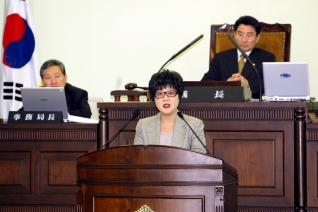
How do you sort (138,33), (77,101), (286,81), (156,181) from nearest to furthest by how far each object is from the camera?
(156,181) → (286,81) → (77,101) → (138,33)

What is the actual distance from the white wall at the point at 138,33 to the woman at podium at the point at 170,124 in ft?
8.25

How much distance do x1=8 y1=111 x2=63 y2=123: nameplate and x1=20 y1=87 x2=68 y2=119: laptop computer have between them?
54 millimetres

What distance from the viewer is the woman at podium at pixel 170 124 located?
3.28m

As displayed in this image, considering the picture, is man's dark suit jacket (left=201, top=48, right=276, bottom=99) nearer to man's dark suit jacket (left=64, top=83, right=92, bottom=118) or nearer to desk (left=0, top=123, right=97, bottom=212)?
man's dark suit jacket (left=64, top=83, right=92, bottom=118)

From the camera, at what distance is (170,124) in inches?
133

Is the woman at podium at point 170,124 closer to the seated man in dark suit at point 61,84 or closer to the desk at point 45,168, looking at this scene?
the desk at point 45,168

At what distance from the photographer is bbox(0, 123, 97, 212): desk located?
397 centimetres

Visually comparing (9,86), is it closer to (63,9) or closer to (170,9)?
(63,9)

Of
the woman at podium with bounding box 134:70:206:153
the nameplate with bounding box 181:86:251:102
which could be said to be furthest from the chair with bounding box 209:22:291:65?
the woman at podium with bounding box 134:70:206:153

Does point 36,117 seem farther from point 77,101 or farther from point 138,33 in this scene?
point 138,33

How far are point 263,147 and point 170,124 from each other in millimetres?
625

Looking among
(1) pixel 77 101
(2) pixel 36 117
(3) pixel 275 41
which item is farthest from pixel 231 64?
(2) pixel 36 117

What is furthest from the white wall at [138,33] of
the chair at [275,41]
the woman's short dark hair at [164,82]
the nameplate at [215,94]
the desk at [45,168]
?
the woman's short dark hair at [164,82]

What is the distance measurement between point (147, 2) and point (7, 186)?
2.55 metres
